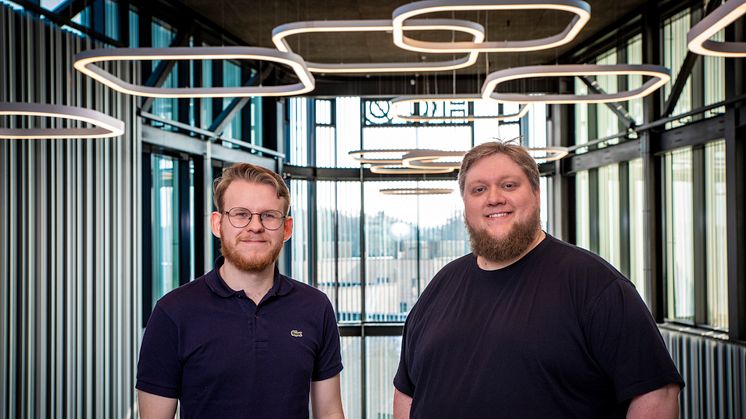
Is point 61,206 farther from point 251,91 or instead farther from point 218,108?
point 218,108

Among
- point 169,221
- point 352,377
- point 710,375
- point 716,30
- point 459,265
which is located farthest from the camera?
point 352,377

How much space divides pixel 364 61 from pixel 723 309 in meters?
7.57

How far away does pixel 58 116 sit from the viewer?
550 centimetres

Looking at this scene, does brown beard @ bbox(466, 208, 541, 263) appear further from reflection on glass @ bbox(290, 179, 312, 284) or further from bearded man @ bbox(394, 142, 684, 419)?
reflection on glass @ bbox(290, 179, 312, 284)

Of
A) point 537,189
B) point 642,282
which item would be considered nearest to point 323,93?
point 642,282

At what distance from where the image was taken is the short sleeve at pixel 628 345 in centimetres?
219

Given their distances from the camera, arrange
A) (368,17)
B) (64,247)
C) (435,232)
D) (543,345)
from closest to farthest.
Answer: (543,345)
(64,247)
(368,17)
(435,232)

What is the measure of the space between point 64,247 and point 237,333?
19.7 feet

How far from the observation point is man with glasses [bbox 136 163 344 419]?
239 centimetres

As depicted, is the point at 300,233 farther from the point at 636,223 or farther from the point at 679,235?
the point at 679,235

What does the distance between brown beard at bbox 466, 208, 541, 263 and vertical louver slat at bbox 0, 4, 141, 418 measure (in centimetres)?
546

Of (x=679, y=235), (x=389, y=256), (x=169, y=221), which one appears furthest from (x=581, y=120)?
(x=169, y=221)

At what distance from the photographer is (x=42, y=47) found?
7.39m

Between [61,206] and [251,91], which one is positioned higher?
[251,91]
